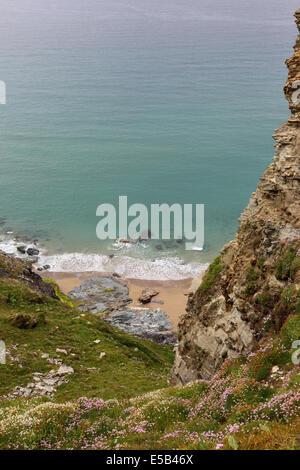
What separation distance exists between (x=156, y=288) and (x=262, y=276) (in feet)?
156

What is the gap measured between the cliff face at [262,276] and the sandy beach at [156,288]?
33.1 meters

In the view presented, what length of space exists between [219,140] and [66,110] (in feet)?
243

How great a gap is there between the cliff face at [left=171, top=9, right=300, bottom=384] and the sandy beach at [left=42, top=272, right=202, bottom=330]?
33.1 metres

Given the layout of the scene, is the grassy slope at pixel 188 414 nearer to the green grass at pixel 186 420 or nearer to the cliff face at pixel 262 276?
the green grass at pixel 186 420

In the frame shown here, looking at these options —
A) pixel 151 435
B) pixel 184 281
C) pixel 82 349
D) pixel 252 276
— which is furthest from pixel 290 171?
pixel 184 281

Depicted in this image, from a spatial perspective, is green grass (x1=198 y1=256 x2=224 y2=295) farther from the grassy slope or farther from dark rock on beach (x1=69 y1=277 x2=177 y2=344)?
dark rock on beach (x1=69 y1=277 x2=177 y2=344)

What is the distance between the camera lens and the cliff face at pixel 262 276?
20750 mm

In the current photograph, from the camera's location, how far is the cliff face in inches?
817

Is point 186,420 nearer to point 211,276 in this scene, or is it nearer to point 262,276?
point 262,276

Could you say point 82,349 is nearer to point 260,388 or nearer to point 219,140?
point 260,388

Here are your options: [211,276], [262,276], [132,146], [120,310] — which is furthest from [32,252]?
[262,276]

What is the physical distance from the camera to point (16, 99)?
556ft

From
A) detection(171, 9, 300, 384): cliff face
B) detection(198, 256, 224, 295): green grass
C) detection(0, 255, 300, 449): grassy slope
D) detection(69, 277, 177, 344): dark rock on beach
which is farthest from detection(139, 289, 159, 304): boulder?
detection(0, 255, 300, 449): grassy slope

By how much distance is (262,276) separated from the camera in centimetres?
2328
